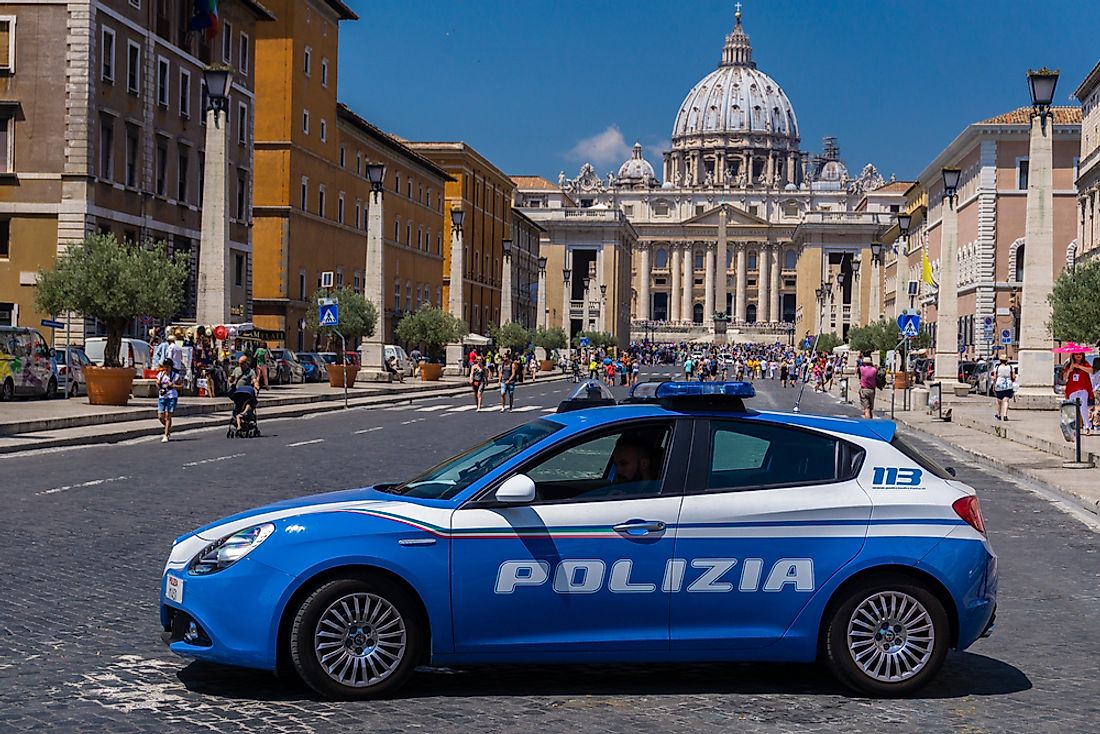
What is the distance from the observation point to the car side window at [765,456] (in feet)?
24.4

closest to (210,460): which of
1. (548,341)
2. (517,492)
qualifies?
(517,492)

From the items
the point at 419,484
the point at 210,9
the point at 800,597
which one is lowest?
the point at 800,597

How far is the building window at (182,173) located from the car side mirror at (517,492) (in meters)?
46.2

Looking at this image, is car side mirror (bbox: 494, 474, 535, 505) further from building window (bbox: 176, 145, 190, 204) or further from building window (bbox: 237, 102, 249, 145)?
building window (bbox: 237, 102, 249, 145)

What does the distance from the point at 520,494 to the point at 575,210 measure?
180015 millimetres

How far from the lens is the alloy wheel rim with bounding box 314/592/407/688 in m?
6.95

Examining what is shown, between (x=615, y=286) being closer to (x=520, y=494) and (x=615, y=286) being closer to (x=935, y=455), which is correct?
(x=935, y=455)

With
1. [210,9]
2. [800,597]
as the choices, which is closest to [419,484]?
[800,597]

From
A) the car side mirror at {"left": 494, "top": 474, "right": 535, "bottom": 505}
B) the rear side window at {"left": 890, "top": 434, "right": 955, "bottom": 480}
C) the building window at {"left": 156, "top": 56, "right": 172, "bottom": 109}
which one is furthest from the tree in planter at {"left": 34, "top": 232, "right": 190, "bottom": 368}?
the rear side window at {"left": 890, "top": 434, "right": 955, "bottom": 480}

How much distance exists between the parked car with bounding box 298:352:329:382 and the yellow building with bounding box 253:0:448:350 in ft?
9.65

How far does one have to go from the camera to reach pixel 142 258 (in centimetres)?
3559

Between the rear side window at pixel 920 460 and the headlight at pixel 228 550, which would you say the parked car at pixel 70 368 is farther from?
the rear side window at pixel 920 460

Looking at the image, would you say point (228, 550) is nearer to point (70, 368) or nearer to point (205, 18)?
point (70, 368)

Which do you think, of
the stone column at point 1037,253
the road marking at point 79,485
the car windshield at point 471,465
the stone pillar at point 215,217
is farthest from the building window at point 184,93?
the car windshield at point 471,465
